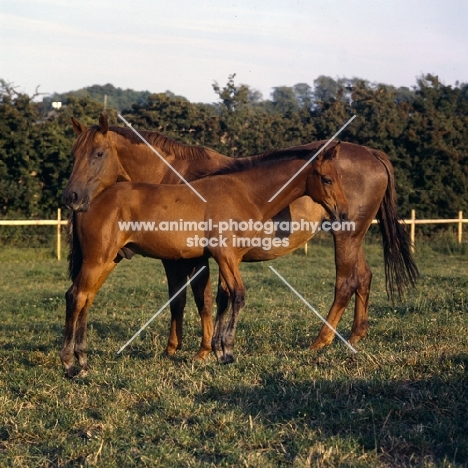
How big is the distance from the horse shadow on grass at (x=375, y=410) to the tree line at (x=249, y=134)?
16.2 meters

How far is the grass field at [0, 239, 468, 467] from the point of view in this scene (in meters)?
4.26

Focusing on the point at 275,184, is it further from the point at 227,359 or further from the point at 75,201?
the point at 75,201

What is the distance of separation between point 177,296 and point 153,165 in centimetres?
135

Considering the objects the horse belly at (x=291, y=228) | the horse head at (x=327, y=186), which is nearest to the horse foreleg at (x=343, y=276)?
the horse belly at (x=291, y=228)

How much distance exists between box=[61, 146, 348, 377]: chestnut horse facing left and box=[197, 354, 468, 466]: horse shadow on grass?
4.07 feet

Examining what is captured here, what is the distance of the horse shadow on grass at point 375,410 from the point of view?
4293 mm

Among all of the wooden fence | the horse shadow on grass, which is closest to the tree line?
→ the wooden fence

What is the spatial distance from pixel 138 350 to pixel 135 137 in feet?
7.01

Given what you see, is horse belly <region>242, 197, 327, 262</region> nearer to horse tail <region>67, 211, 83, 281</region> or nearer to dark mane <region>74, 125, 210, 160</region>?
dark mane <region>74, 125, 210, 160</region>

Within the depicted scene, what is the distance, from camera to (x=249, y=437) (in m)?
4.43

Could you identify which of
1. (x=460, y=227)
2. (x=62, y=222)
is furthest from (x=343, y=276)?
(x=460, y=227)

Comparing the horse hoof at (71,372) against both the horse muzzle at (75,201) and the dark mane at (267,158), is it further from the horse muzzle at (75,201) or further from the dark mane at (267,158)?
the dark mane at (267,158)

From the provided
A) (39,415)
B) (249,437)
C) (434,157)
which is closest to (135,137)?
(39,415)

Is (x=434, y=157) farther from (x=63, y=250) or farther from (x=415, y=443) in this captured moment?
(x=415, y=443)
